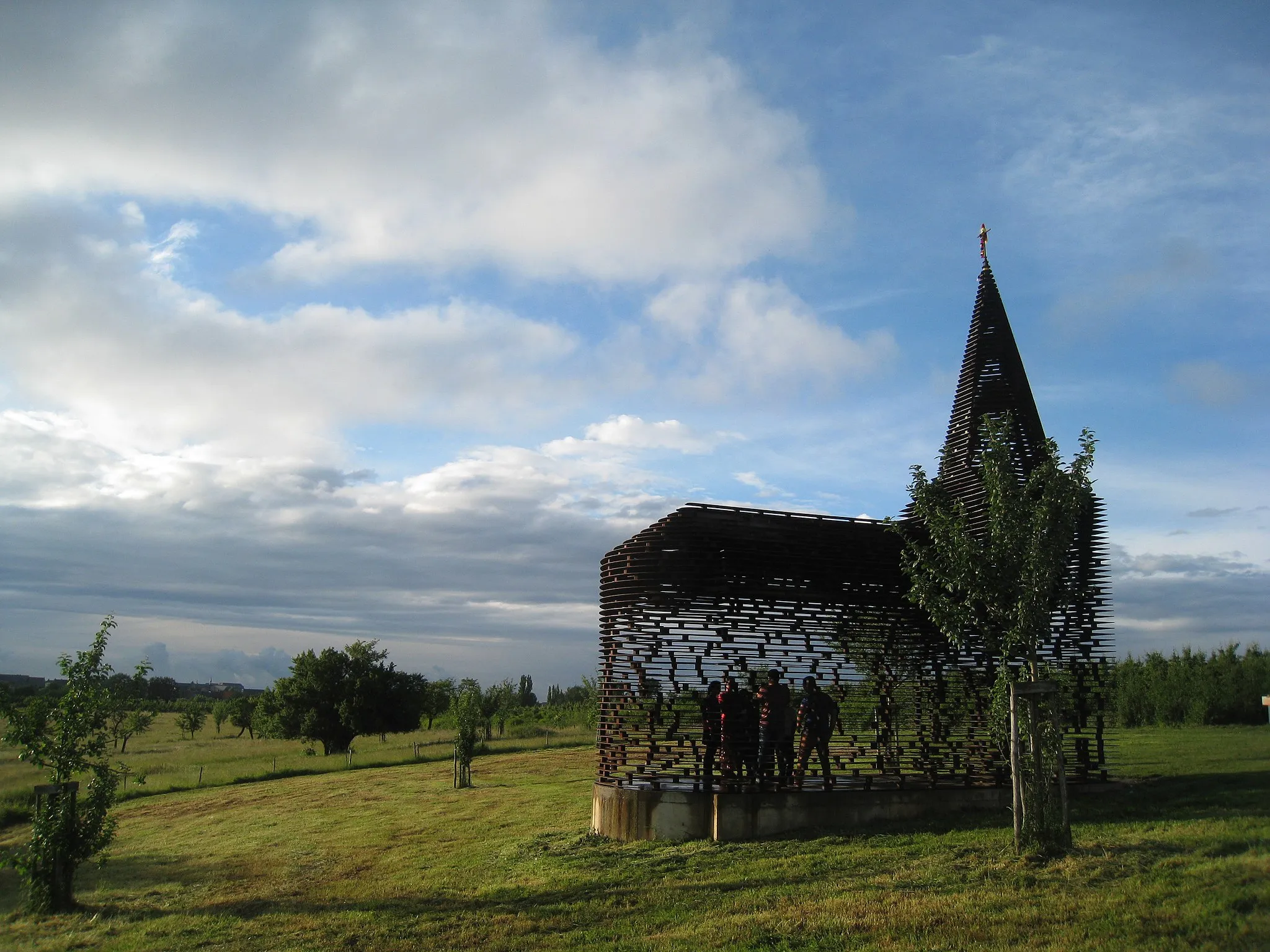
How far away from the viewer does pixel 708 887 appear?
33.1ft

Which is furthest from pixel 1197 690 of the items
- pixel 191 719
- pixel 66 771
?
pixel 191 719

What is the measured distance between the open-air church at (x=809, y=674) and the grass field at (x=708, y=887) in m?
0.73

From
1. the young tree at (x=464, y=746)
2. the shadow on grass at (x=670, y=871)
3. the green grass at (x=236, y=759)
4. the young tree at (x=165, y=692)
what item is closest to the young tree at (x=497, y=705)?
the green grass at (x=236, y=759)

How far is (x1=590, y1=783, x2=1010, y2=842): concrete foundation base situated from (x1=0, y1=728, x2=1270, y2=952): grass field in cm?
40

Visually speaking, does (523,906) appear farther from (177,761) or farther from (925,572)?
(177,761)

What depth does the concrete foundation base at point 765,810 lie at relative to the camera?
1255 cm

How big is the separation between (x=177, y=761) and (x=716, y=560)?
31.9 m

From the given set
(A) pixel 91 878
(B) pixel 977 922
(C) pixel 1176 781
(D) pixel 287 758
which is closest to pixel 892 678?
(C) pixel 1176 781

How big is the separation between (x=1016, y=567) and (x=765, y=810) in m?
5.04

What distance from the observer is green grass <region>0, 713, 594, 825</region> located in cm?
2492

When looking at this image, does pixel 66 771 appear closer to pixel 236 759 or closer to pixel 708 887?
pixel 708 887

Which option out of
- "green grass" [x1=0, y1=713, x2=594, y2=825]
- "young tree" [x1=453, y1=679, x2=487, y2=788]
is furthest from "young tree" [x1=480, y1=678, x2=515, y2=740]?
"young tree" [x1=453, y1=679, x2=487, y2=788]

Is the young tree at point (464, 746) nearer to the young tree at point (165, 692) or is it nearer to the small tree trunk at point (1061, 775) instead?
the small tree trunk at point (1061, 775)

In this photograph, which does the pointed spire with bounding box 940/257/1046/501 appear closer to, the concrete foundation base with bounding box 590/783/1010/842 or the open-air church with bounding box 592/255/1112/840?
the open-air church with bounding box 592/255/1112/840
